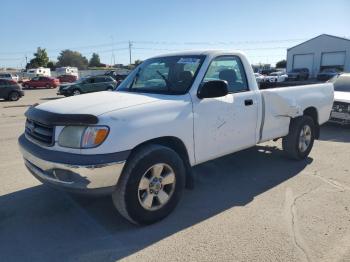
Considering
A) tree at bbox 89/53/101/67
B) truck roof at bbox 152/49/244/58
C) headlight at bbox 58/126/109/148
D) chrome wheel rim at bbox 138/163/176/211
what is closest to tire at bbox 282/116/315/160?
truck roof at bbox 152/49/244/58

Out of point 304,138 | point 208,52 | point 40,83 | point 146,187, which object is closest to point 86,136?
point 146,187

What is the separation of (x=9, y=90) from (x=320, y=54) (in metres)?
42.2

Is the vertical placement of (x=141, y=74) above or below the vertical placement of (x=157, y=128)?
above

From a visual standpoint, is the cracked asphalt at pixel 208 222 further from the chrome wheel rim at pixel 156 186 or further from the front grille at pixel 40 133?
the front grille at pixel 40 133

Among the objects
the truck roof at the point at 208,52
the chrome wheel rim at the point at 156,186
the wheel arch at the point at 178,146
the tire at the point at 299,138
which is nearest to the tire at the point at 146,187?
the chrome wheel rim at the point at 156,186

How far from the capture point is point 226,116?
4.44 m

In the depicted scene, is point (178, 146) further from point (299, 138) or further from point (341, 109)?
point (341, 109)

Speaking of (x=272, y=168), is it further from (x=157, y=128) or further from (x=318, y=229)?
(x=157, y=128)

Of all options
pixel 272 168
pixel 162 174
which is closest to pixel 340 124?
pixel 272 168

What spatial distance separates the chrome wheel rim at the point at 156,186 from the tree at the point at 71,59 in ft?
411

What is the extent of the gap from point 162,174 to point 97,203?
1107 millimetres

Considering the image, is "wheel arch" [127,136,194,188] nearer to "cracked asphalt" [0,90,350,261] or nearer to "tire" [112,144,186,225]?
"tire" [112,144,186,225]

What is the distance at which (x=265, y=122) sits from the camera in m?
5.16

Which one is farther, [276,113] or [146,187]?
[276,113]
